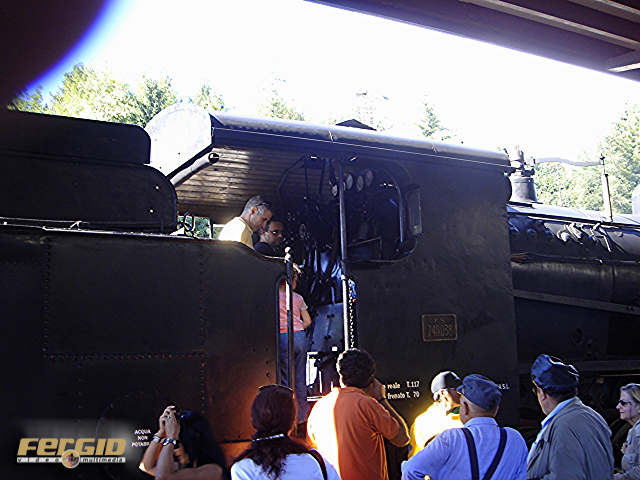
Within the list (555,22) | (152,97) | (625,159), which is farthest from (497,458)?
(625,159)

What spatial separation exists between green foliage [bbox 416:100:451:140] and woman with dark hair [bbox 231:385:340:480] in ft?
156

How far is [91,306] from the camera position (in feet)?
10.1

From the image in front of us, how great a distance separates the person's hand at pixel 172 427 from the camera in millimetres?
2984

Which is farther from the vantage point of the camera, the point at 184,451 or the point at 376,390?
the point at 376,390

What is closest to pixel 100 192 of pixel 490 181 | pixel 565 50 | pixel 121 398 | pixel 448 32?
pixel 121 398

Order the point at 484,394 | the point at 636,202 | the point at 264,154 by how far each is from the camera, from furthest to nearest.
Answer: the point at 636,202 < the point at 264,154 < the point at 484,394

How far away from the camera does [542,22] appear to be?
9.53 feet

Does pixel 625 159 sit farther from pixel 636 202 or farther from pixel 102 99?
pixel 636 202

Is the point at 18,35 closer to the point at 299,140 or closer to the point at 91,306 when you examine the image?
the point at 91,306

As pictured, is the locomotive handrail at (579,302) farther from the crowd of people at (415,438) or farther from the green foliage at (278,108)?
the green foliage at (278,108)

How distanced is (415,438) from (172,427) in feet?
5.48

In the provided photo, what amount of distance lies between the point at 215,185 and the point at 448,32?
8.68 feet

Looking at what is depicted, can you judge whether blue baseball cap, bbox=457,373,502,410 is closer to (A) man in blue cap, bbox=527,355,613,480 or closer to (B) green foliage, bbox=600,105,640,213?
(A) man in blue cap, bbox=527,355,613,480

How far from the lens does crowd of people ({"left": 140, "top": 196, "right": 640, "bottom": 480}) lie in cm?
234
